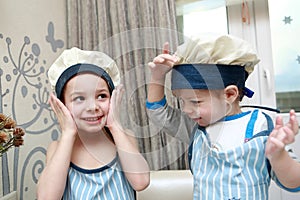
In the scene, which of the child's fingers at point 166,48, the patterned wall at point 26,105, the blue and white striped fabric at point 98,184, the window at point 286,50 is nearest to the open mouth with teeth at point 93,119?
the blue and white striped fabric at point 98,184

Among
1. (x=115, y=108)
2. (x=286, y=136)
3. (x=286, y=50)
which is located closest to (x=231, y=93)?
(x=286, y=136)

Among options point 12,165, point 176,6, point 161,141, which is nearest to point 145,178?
point 161,141

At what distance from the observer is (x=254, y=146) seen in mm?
658

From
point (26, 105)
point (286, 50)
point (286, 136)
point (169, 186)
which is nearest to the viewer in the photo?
point (286, 136)

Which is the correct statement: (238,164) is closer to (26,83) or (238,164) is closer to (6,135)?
(6,135)

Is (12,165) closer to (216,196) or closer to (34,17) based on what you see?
(34,17)

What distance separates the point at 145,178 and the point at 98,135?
0.56 feet

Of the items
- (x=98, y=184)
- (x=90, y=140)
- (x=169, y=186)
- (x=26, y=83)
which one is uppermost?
(x=26, y=83)

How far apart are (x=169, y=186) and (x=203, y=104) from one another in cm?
60

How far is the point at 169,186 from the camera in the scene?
118 cm

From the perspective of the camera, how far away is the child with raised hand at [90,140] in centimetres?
75

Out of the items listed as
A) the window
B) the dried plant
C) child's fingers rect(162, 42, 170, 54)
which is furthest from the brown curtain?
the window

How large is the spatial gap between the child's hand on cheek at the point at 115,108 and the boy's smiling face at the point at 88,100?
0.04 ft

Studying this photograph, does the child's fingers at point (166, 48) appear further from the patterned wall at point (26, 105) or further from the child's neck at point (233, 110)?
the patterned wall at point (26, 105)
